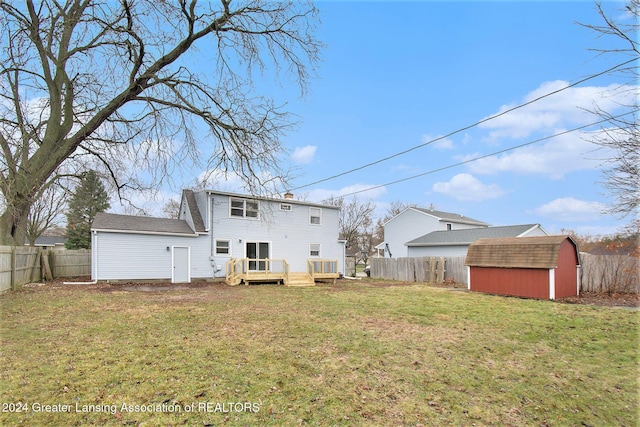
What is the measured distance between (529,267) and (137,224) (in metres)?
17.4

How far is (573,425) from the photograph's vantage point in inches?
131

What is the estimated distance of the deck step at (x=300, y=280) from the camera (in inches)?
651

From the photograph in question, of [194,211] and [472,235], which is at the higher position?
Answer: [194,211]

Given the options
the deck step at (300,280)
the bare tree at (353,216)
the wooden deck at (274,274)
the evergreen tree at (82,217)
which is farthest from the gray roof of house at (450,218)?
the evergreen tree at (82,217)

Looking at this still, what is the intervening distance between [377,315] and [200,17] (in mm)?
9943

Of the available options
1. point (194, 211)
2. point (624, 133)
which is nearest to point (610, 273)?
point (624, 133)

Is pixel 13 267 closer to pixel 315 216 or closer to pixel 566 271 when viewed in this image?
pixel 315 216

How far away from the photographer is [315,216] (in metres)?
21.2

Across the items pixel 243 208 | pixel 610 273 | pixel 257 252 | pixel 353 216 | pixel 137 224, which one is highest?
pixel 353 216

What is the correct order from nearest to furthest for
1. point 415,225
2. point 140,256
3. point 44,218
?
point 140,256 → point 44,218 → point 415,225

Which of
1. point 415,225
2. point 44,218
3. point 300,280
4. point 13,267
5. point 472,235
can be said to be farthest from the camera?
point 415,225

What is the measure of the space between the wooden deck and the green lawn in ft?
26.7

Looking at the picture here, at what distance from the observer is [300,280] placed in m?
16.9

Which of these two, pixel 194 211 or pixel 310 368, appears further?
pixel 194 211
